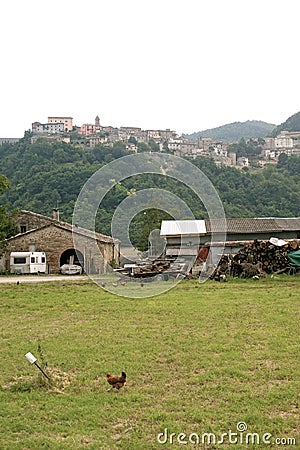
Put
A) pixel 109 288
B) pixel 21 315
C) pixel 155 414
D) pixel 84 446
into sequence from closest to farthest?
pixel 84 446 → pixel 155 414 → pixel 21 315 → pixel 109 288

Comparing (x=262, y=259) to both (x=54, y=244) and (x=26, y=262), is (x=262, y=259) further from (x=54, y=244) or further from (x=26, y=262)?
(x=26, y=262)

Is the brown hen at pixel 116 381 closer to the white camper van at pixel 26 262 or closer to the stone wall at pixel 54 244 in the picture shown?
the white camper van at pixel 26 262

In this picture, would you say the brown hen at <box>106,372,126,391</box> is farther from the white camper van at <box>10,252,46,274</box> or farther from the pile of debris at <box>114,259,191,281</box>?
the white camper van at <box>10,252,46,274</box>

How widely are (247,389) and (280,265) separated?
16.7m

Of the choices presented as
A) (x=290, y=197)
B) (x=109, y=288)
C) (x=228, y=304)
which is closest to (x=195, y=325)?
(x=228, y=304)

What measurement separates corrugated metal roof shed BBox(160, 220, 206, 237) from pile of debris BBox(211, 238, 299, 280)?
20.2 ft

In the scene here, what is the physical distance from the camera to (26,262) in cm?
3309

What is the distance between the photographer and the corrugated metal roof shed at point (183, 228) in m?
30.8

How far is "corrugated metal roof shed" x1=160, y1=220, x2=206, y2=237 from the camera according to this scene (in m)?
30.8

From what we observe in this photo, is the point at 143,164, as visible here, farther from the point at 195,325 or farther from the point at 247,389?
the point at 247,389

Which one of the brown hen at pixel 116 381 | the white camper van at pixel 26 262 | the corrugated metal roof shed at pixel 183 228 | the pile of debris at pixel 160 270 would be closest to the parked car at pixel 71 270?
the white camper van at pixel 26 262

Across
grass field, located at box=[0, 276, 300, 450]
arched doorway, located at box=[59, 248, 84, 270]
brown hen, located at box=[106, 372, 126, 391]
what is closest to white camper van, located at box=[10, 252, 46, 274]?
arched doorway, located at box=[59, 248, 84, 270]

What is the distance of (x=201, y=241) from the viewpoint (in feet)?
102

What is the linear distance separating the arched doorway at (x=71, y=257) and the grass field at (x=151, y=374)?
16769 mm
